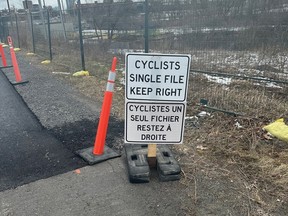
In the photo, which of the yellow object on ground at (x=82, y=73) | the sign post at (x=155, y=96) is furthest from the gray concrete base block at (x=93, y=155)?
the yellow object on ground at (x=82, y=73)

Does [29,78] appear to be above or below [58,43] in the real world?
below

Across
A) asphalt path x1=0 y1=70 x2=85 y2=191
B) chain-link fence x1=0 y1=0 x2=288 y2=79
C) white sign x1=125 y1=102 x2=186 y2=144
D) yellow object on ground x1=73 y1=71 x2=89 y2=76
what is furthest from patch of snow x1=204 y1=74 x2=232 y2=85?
yellow object on ground x1=73 y1=71 x2=89 y2=76

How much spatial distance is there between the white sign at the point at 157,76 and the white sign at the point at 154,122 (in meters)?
0.10

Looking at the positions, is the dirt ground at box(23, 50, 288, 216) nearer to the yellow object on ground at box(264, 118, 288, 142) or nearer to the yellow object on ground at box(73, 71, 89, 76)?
the yellow object on ground at box(264, 118, 288, 142)

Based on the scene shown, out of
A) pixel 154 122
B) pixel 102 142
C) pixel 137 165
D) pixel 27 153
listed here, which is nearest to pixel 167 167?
pixel 137 165

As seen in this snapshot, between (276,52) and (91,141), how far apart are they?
10.6 ft

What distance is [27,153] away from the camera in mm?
3807

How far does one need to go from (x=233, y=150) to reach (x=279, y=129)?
0.84 metres

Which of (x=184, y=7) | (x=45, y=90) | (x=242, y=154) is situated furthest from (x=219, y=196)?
(x=45, y=90)

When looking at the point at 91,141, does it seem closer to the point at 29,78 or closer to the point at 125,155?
the point at 125,155

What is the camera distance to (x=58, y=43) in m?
11.1

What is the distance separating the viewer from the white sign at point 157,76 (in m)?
2.83

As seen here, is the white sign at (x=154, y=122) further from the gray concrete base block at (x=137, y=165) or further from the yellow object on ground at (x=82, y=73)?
the yellow object on ground at (x=82, y=73)

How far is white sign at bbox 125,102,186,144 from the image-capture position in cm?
298
